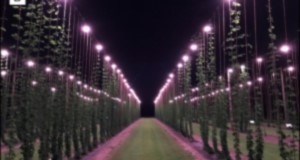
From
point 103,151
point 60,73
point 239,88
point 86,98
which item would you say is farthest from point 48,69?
point 103,151

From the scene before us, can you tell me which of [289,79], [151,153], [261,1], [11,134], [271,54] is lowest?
[151,153]

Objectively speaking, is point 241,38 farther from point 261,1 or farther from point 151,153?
point 151,153

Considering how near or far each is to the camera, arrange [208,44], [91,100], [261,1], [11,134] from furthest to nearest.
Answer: [91,100], [208,44], [261,1], [11,134]

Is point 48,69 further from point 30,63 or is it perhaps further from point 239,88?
point 239,88

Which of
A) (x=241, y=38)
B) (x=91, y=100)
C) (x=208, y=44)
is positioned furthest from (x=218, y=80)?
(x=91, y=100)

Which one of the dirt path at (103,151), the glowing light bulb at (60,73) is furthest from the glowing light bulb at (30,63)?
the dirt path at (103,151)

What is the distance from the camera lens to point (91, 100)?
2591 cm

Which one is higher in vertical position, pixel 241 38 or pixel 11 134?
pixel 241 38

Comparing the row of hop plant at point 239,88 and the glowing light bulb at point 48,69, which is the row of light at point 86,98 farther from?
the row of hop plant at point 239,88

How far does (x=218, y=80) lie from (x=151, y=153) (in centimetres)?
570

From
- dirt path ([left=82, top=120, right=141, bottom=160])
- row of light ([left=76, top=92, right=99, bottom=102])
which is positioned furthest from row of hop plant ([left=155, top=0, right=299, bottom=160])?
row of light ([left=76, top=92, right=99, bottom=102])

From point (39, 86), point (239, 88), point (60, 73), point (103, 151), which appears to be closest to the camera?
point (39, 86)

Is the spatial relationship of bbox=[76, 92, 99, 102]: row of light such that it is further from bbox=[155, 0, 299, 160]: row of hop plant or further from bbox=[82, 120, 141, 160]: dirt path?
bbox=[155, 0, 299, 160]: row of hop plant

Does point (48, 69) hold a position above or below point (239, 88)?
above
